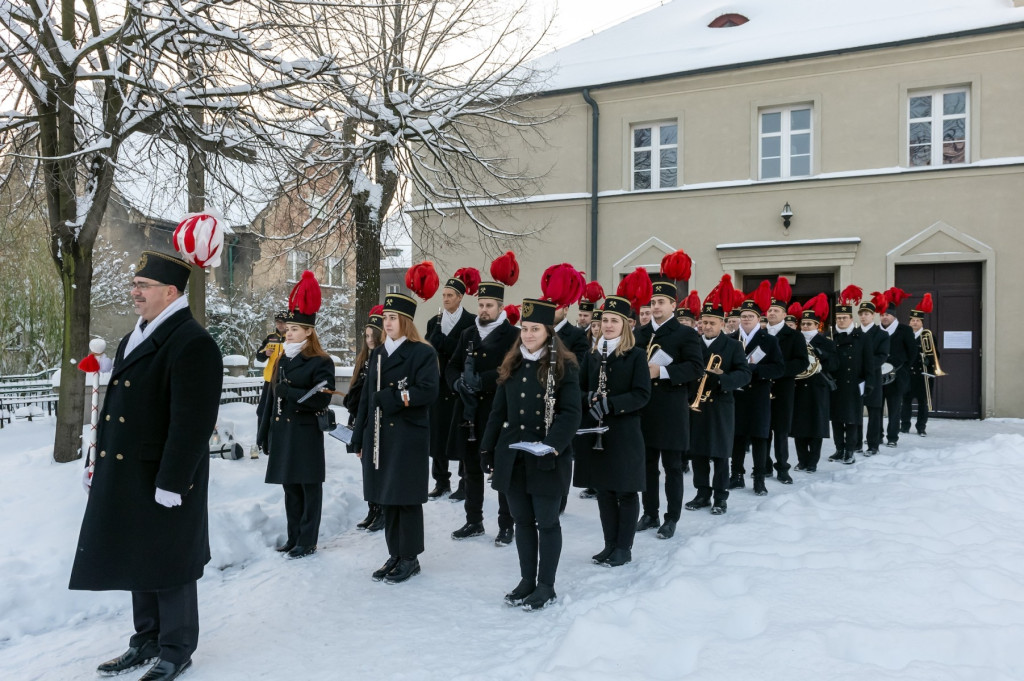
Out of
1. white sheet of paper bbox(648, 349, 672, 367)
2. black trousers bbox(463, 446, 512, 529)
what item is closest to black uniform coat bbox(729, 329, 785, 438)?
white sheet of paper bbox(648, 349, 672, 367)

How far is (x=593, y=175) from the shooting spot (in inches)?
690

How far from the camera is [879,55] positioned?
50.0ft

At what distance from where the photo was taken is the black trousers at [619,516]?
17.9 feet

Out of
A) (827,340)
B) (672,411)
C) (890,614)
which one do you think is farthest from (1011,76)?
(890,614)

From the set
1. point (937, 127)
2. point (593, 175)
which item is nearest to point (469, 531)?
point (593, 175)

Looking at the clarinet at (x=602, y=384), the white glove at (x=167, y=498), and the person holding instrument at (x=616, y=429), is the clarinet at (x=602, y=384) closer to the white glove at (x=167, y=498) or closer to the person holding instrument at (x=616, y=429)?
the person holding instrument at (x=616, y=429)

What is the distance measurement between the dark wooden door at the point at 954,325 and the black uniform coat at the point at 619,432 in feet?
40.3

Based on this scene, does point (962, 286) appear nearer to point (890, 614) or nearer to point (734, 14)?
point (734, 14)

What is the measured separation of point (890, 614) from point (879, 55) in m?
14.3

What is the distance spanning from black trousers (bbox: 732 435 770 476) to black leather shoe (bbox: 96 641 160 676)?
564 centimetres

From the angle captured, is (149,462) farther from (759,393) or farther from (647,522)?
(759,393)

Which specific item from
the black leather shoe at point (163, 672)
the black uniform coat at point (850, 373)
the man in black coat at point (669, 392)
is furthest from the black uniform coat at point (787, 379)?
the black leather shoe at point (163, 672)

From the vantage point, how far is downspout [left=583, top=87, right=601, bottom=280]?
17469 millimetres

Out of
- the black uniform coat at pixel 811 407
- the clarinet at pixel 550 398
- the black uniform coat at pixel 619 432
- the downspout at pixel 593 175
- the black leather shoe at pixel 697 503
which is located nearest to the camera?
the clarinet at pixel 550 398
